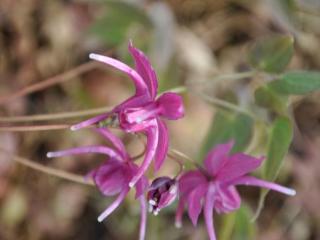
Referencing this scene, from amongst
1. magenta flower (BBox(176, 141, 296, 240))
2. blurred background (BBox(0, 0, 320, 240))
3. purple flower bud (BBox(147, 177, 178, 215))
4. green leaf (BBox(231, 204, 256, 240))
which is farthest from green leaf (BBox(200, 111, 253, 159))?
blurred background (BBox(0, 0, 320, 240))

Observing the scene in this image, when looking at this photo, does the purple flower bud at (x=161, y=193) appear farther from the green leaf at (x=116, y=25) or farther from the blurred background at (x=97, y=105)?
the blurred background at (x=97, y=105)

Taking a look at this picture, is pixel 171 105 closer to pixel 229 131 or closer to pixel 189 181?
pixel 189 181

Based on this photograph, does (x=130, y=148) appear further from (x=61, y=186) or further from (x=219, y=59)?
(x=219, y=59)

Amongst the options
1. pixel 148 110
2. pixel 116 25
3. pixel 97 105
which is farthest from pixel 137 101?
pixel 97 105

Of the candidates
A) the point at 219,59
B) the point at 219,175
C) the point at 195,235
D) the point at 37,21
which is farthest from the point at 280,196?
the point at 219,175

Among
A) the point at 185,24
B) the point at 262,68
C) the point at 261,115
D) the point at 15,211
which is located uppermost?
the point at 262,68

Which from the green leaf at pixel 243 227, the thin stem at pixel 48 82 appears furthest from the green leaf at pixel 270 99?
the thin stem at pixel 48 82

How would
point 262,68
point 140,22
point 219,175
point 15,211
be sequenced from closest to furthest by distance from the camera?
1. point 219,175
2. point 262,68
3. point 140,22
4. point 15,211
